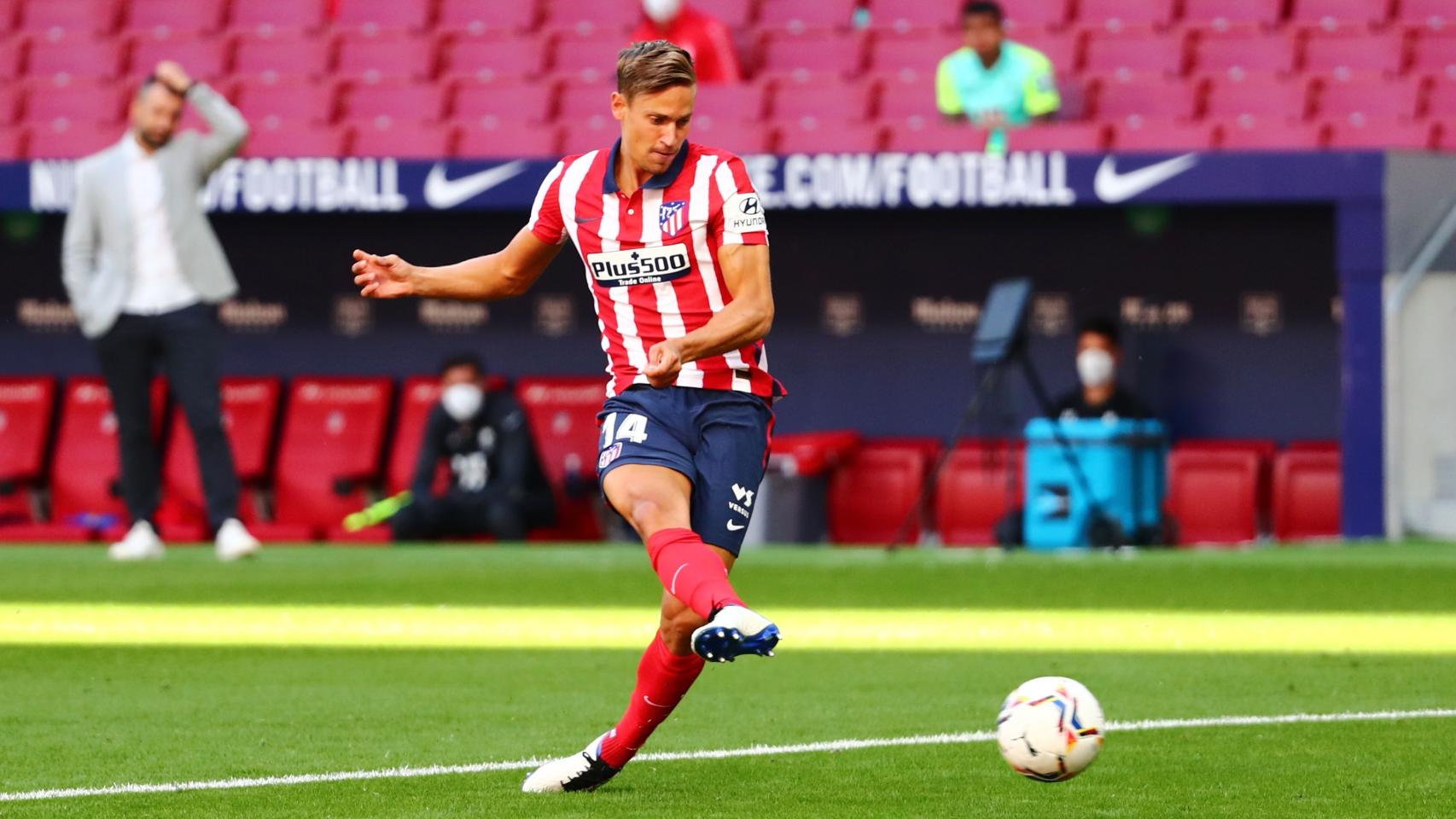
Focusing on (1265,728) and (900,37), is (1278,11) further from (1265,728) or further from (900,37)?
(1265,728)

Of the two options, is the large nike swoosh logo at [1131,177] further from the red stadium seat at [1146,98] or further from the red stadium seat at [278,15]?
the red stadium seat at [278,15]

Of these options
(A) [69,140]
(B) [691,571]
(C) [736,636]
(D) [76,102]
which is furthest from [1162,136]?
(C) [736,636]

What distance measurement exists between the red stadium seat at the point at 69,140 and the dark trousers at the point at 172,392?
4.16 m

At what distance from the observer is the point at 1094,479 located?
49.0 feet

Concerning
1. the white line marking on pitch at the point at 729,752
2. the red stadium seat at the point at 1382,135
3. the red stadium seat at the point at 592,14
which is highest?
the red stadium seat at the point at 592,14

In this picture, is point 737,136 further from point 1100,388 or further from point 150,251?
point 150,251

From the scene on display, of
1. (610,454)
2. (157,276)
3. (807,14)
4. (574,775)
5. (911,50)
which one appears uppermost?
(807,14)

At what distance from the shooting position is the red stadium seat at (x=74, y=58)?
18859 millimetres

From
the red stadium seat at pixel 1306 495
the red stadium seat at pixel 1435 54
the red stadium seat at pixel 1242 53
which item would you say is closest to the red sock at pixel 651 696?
the red stadium seat at pixel 1306 495

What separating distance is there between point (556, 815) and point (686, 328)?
1.16 meters

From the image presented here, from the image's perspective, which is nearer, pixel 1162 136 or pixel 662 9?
pixel 1162 136

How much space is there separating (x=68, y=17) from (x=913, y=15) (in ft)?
22.3

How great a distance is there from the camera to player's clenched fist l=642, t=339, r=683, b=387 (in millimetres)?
5172

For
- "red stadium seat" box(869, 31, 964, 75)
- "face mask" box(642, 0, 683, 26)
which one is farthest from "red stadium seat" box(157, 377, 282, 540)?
"red stadium seat" box(869, 31, 964, 75)
